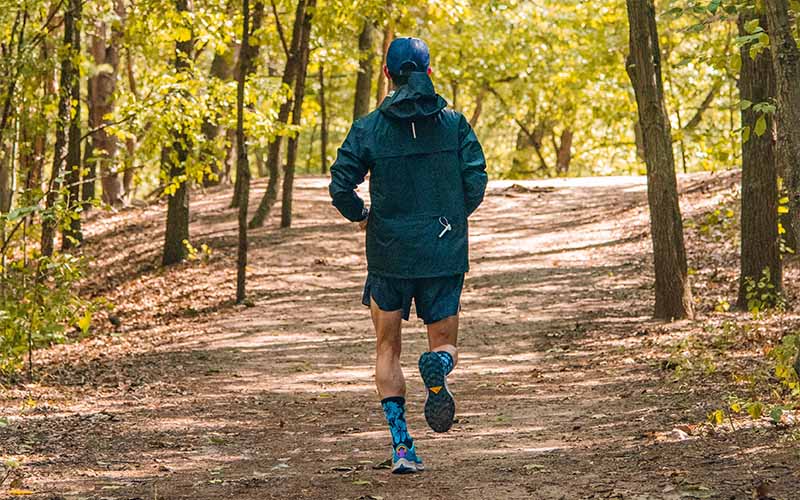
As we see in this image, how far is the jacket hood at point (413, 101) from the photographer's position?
5.42 meters

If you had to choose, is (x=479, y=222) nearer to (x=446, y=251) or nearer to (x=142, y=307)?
(x=142, y=307)

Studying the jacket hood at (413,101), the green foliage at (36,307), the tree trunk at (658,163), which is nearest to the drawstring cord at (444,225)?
the jacket hood at (413,101)

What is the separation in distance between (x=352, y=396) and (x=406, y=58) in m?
4.18

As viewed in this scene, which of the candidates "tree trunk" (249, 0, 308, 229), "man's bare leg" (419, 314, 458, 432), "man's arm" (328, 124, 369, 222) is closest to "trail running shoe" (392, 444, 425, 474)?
"man's bare leg" (419, 314, 458, 432)

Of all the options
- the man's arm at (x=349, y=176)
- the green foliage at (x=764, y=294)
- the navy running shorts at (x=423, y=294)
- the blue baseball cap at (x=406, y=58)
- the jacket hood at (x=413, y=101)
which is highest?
the blue baseball cap at (x=406, y=58)

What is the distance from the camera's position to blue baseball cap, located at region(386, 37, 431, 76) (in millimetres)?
5516

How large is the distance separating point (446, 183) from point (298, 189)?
19680 millimetres

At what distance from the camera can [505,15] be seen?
29594 mm

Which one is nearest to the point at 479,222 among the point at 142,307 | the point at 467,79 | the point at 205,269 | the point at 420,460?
the point at 205,269

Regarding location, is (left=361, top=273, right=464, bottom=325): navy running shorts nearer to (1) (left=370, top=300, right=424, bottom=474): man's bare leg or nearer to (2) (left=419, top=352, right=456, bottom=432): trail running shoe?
(1) (left=370, top=300, right=424, bottom=474): man's bare leg

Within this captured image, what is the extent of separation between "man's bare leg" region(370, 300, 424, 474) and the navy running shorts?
63mm

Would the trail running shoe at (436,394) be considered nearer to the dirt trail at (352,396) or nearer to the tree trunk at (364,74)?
the dirt trail at (352,396)

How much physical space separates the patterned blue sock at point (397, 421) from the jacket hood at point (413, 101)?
4.96 feet

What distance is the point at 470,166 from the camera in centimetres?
557
